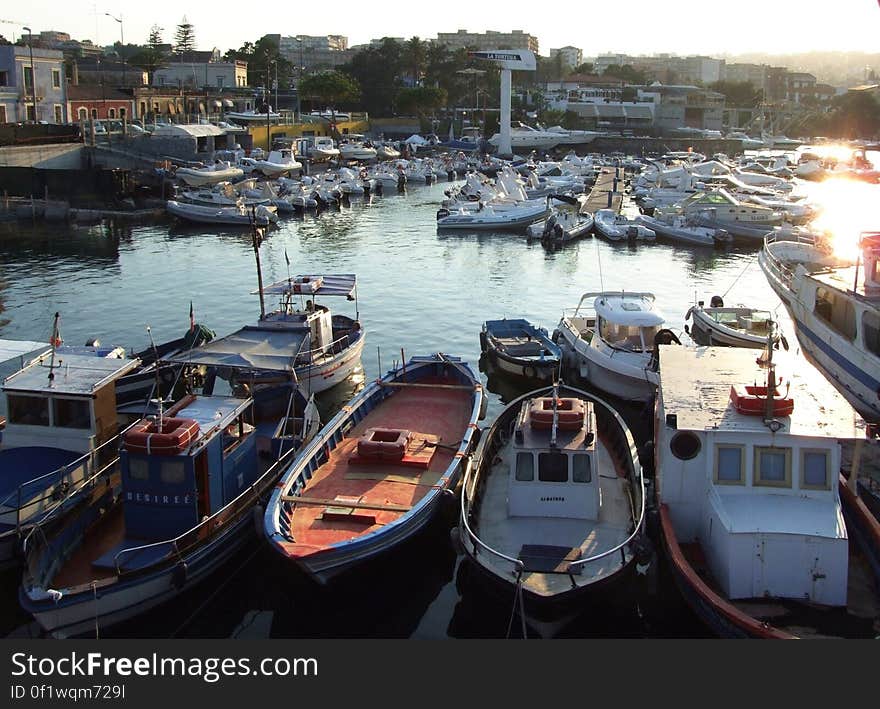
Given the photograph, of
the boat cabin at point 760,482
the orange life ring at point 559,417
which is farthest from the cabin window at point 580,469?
the boat cabin at point 760,482

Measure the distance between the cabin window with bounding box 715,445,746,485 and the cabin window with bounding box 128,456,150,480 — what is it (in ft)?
31.0

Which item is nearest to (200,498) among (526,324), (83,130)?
(526,324)

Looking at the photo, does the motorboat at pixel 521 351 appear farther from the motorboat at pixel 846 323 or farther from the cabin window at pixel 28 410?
the cabin window at pixel 28 410

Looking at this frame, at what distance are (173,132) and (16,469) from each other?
72096 mm

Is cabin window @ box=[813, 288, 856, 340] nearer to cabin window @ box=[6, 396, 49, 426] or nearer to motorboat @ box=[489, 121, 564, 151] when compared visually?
cabin window @ box=[6, 396, 49, 426]

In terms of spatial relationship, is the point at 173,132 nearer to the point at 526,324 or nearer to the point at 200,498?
the point at 526,324

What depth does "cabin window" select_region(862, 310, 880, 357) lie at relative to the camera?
22.5m

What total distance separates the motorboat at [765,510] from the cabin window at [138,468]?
8.70 meters

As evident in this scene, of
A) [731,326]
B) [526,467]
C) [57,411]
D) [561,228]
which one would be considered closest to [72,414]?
[57,411]

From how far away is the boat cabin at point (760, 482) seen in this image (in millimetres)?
13570

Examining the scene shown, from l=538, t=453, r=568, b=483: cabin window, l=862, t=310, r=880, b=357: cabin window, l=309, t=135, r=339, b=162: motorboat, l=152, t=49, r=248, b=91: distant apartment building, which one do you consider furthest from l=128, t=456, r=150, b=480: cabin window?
l=152, t=49, r=248, b=91: distant apartment building

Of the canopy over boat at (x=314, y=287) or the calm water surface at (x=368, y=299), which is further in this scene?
the canopy over boat at (x=314, y=287)

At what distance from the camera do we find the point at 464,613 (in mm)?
15898

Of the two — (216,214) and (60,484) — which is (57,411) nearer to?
(60,484)
